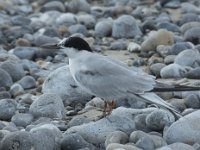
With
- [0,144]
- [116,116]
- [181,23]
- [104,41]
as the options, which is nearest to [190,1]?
[181,23]

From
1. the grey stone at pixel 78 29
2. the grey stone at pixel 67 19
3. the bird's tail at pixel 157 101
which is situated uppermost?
the bird's tail at pixel 157 101

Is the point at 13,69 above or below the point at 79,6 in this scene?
above

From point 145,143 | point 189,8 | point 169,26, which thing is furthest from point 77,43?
point 189,8

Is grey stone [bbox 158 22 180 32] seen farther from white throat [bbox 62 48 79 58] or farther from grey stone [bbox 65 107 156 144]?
grey stone [bbox 65 107 156 144]

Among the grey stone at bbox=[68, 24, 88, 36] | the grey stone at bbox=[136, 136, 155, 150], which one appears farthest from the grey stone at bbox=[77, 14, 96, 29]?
the grey stone at bbox=[136, 136, 155, 150]

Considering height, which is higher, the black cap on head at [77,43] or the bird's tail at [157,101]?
the black cap on head at [77,43]

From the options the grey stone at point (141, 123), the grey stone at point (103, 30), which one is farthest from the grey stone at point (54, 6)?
the grey stone at point (141, 123)

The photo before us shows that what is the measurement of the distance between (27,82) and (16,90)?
28cm

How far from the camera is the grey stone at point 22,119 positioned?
5473mm

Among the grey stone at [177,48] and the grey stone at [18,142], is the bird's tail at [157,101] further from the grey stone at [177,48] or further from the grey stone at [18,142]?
the grey stone at [177,48]

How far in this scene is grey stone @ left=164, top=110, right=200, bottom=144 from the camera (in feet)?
15.5

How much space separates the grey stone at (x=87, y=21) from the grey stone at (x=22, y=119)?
4.07m

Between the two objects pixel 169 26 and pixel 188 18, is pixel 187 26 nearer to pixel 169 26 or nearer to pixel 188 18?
pixel 169 26

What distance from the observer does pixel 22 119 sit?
18.1 ft
